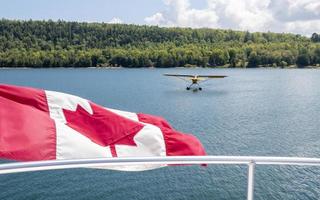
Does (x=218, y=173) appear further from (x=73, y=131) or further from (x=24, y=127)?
(x=24, y=127)

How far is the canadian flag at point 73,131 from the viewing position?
155 inches

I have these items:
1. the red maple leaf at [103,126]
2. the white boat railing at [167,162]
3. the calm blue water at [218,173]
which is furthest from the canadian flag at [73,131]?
the calm blue water at [218,173]

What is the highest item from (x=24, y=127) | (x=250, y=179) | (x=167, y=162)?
(x=24, y=127)

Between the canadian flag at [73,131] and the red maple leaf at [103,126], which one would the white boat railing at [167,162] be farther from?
the red maple leaf at [103,126]

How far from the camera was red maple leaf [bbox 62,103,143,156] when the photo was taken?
4.30 meters

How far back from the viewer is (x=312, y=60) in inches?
7141

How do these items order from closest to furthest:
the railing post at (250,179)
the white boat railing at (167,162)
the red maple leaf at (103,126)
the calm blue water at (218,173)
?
1. the white boat railing at (167,162)
2. the railing post at (250,179)
3. the red maple leaf at (103,126)
4. the calm blue water at (218,173)

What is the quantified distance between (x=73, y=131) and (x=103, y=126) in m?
0.31

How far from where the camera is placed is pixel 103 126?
4.39 metres

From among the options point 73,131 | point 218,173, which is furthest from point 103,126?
point 218,173

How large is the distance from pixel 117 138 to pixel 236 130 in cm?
3606

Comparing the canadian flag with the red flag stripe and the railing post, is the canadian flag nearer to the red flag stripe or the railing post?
the red flag stripe

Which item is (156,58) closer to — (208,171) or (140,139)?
(208,171)

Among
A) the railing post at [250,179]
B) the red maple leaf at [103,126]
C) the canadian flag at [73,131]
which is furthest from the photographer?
the red maple leaf at [103,126]
